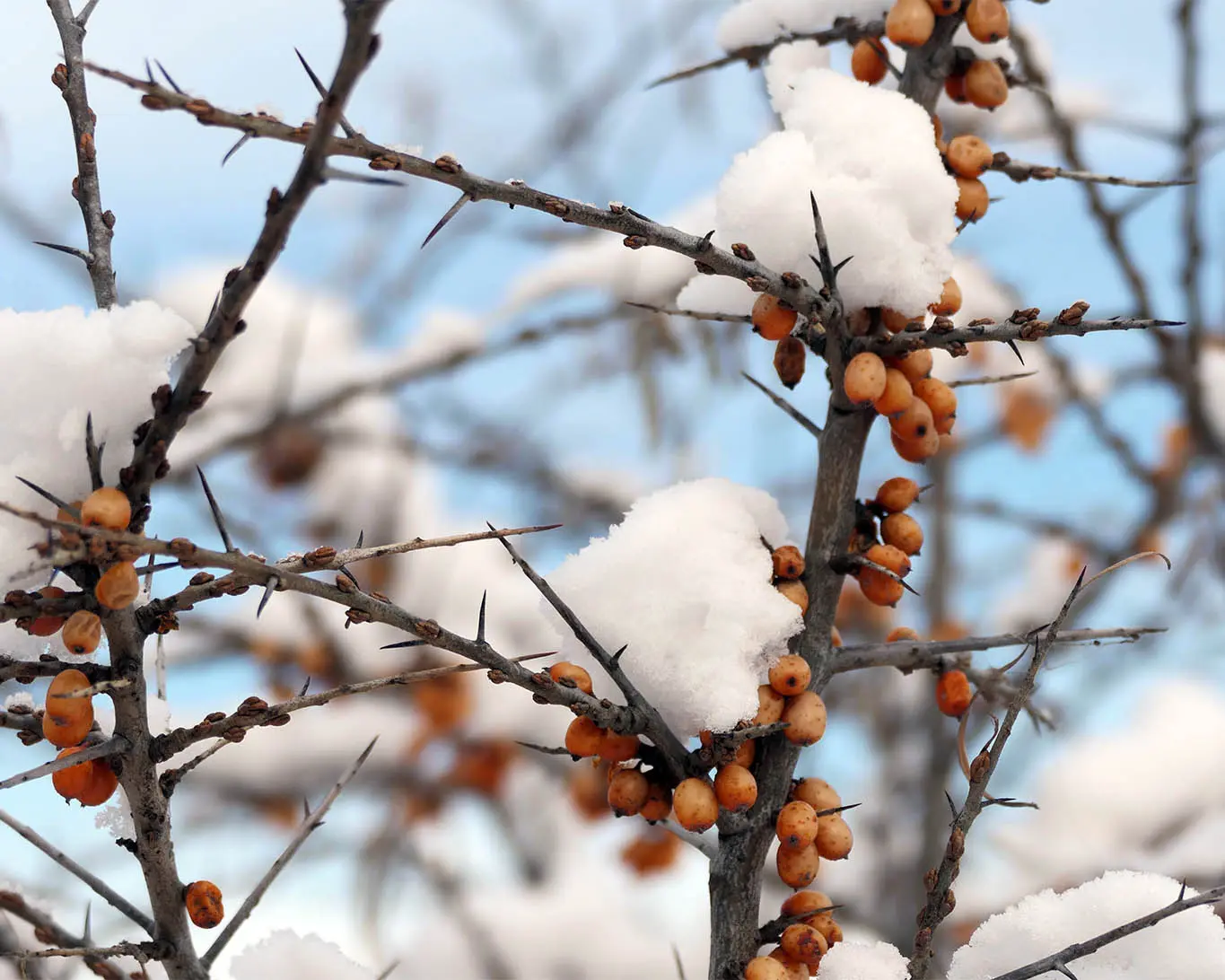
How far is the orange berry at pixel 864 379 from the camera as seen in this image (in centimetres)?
120

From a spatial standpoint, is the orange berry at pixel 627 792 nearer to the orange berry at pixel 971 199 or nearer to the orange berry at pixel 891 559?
the orange berry at pixel 891 559

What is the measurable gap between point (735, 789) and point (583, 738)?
0.55 feet

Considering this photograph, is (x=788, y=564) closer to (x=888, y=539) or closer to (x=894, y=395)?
(x=888, y=539)

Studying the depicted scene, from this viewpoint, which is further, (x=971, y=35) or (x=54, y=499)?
(x=971, y=35)

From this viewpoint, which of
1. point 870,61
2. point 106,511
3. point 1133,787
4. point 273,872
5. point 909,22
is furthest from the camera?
point 1133,787

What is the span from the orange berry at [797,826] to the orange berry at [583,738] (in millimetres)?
219

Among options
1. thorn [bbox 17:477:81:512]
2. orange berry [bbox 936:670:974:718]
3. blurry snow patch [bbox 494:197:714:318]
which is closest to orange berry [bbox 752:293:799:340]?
orange berry [bbox 936:670:974:718]

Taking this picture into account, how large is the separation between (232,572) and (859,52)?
1136 mm

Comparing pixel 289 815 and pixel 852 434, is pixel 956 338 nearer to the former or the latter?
pixel 852 434

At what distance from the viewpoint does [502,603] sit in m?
4.53

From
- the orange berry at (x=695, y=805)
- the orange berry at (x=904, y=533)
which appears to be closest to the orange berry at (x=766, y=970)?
the orange berry at (x=695, y=805)

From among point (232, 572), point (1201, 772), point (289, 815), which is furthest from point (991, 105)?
point (1201, 772)

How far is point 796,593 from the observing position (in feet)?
4.26

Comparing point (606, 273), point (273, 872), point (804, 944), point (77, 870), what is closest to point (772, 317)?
point (804, 944)
